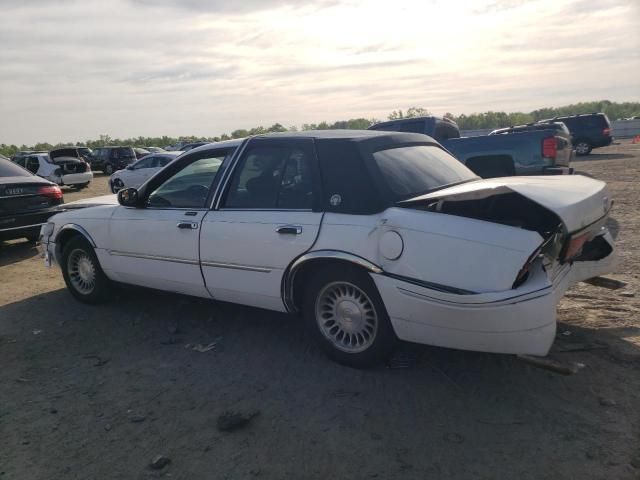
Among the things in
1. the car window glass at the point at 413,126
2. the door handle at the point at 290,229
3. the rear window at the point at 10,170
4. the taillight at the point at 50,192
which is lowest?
the door handle at the point at 290,229

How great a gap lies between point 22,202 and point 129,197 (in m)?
4.36

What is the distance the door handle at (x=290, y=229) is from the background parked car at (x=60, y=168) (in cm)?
1824

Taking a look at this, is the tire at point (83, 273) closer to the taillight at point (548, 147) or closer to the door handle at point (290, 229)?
the door handle at point (290, 229)

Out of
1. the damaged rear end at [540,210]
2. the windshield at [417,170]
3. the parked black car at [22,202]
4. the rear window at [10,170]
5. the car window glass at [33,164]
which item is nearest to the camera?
the damaged rear end at [540,210]

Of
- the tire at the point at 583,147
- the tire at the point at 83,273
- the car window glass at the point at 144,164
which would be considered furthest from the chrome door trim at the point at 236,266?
the tire at the point at 583,147

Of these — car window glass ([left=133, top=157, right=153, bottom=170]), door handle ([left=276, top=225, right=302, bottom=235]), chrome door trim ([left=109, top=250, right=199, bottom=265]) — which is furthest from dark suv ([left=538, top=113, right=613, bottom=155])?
door handle ([left=276, top=225, right=302, bottom=235])

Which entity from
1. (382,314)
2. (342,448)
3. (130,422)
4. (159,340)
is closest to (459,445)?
(342,448)

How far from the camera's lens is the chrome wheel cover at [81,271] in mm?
5547

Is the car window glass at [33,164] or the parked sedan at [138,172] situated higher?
the car window glass at [33,164]

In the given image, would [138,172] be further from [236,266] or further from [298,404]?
[298,404]

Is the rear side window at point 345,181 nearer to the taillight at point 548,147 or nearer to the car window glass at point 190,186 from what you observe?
the car window glass at point 190,186

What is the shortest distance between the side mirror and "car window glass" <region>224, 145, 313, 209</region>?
3.74 ft

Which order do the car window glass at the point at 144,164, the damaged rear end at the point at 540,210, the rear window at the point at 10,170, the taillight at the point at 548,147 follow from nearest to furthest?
the damaged rear end at the point at 540,210 → the rear window at the point at 10,170 → the taillight at the point at 548,147 → the car window glass at the point at 144,164

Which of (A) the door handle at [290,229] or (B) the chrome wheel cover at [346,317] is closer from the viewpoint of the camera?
(B) the chrome wheel cover at [346,317]
